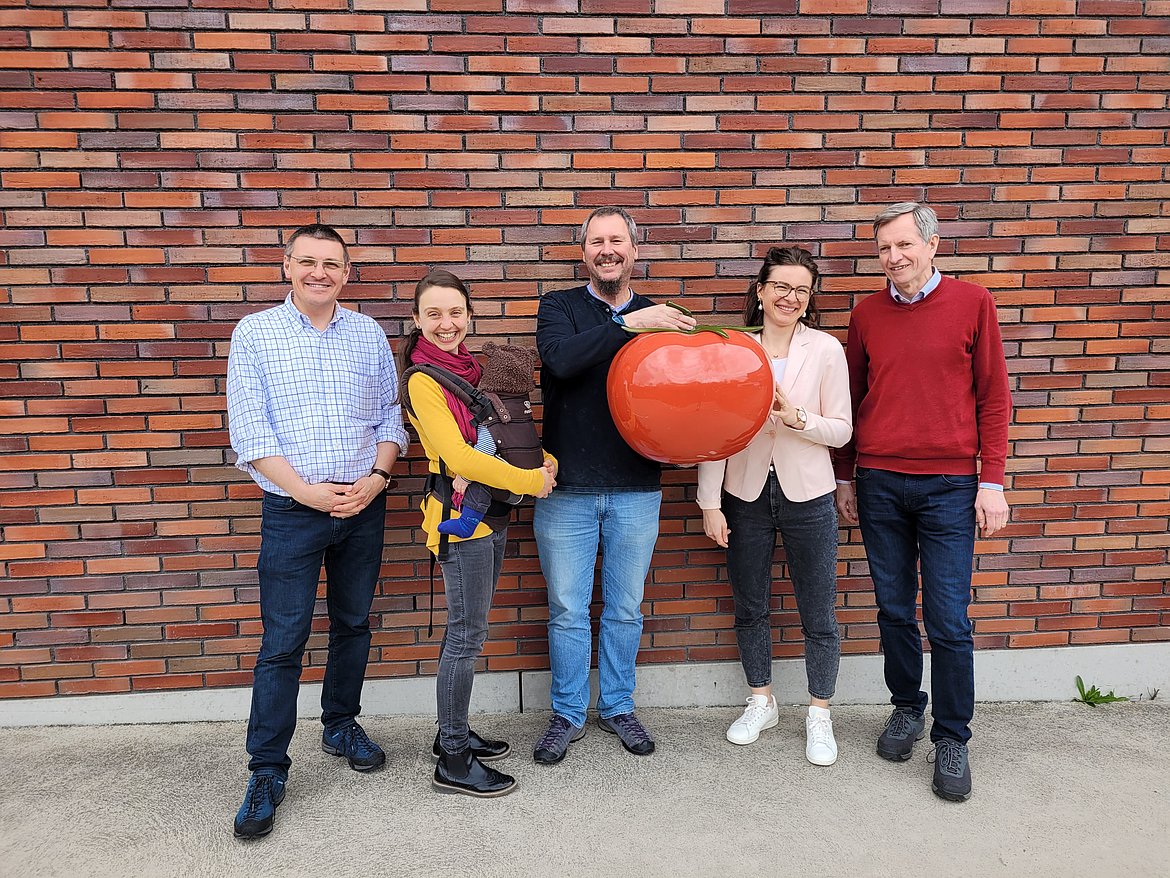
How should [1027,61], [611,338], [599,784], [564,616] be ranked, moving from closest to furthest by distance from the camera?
[611,338]
[599,784]
[564,616]
[1027,61]

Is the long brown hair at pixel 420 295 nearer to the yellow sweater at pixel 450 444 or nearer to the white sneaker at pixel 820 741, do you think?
the yellow sweater at pixel 450 444

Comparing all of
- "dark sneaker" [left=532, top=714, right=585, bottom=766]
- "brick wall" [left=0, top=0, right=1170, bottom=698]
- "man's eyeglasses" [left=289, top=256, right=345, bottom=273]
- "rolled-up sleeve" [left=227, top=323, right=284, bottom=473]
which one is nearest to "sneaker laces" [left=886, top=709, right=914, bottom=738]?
"brick wall" [left=0, top=0, right=1170, bottom=698]

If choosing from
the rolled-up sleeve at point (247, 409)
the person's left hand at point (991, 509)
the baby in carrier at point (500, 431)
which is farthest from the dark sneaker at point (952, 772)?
the rolled-up sleeve at point (247, 409)

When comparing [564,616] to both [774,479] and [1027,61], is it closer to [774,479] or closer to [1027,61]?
[774,479]

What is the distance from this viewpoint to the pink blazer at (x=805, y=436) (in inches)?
114

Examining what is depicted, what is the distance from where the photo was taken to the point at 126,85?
303cm

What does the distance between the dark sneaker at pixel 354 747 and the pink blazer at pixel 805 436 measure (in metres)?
1.62

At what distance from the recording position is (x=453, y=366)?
2605 millimetres

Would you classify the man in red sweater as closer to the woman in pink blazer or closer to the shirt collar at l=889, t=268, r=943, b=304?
the shirt collar at l=889, t=268, r=943, b=304

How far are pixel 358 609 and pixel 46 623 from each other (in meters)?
1.49

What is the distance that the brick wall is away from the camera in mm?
3068

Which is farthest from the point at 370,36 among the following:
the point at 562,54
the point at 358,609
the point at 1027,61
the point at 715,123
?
the point at 1027,61

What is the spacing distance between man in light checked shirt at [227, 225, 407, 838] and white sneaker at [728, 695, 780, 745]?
176 cm

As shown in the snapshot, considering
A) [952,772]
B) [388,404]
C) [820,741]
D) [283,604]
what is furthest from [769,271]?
[283,604]
